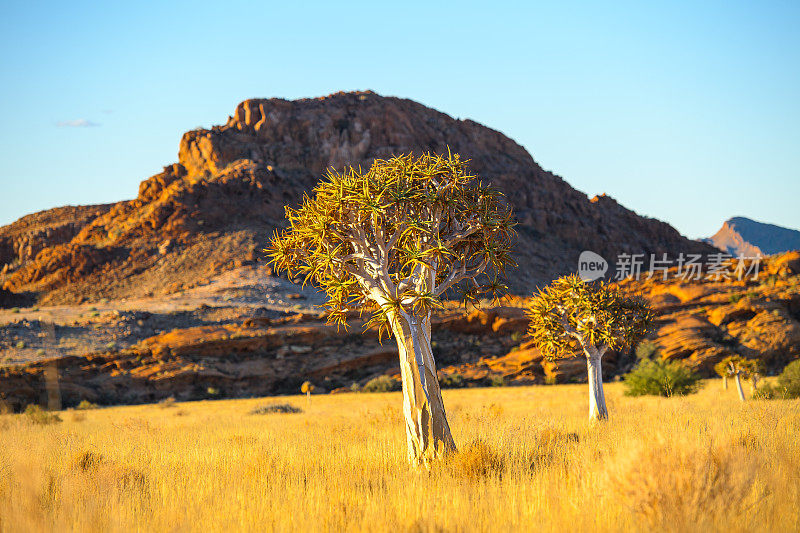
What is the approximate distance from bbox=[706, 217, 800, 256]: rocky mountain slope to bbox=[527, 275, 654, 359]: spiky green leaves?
142 metres

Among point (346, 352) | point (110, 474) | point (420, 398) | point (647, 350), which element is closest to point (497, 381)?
point (647, 350)

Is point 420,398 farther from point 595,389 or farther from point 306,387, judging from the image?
point 306,387

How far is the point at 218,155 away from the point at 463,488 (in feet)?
271

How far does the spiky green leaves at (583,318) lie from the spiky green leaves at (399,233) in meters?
6.31

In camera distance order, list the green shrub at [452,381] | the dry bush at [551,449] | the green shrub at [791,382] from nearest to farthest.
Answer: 1. the dry bush at [551,449]
2. the green shrub at [791,382]
3. the green shrub at [452,381]

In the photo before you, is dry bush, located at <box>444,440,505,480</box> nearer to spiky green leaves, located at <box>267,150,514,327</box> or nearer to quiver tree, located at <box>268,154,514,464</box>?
quiver tree, located at <box>268,154,514,464</box>

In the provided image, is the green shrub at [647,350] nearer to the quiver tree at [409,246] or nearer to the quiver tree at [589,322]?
the quiver tree at [589,322]

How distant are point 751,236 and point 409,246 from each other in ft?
558

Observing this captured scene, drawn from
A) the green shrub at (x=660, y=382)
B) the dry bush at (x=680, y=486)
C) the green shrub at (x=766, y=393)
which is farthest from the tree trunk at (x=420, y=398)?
the green shrub at (x=660, y=382)

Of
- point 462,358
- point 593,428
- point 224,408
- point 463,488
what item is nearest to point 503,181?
point 462,358

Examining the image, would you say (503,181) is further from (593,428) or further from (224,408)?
(593,428)

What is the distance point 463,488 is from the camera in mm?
6727

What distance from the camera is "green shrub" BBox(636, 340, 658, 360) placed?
32906 mm

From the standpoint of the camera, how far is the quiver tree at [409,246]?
845 cm
